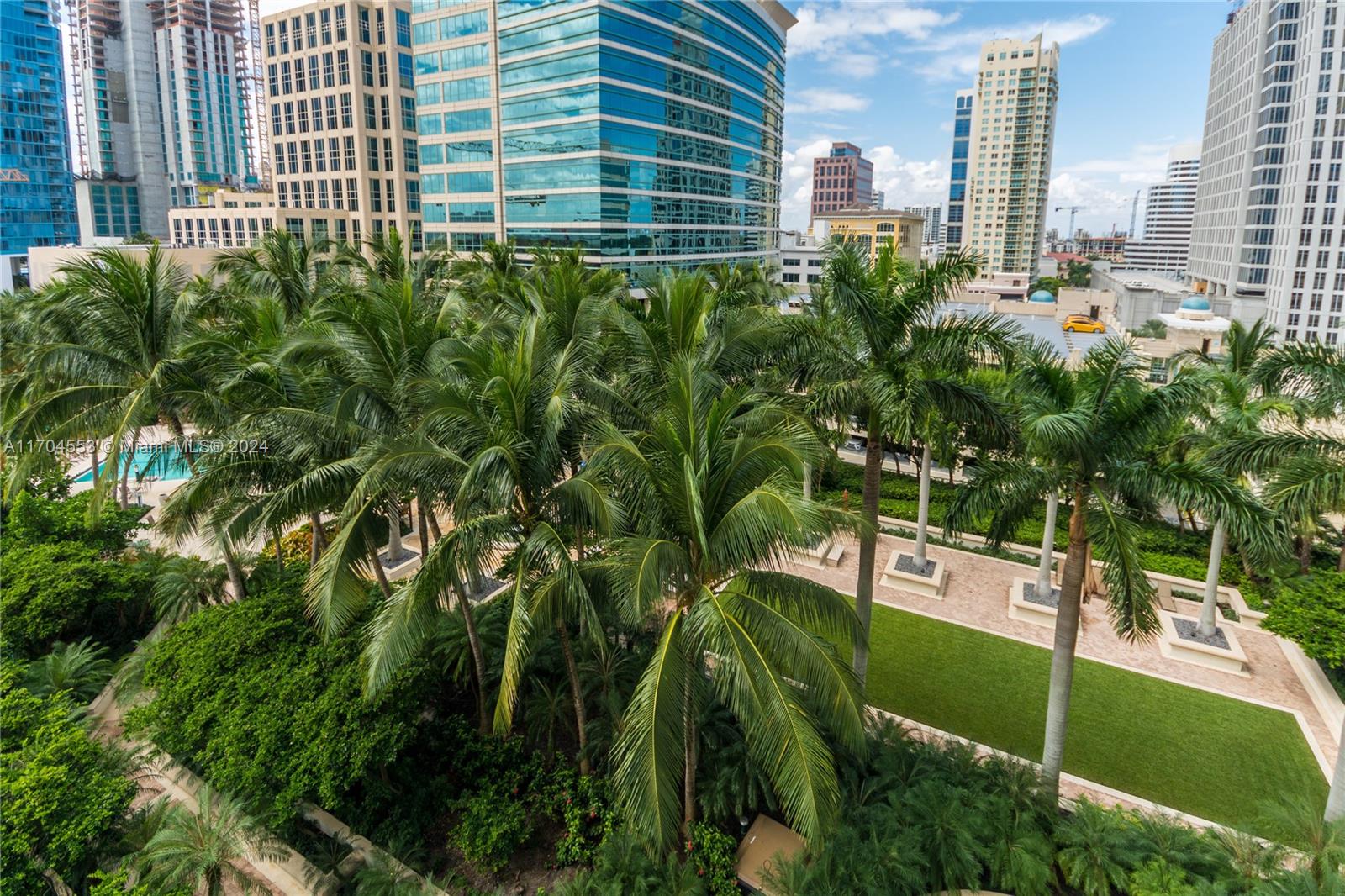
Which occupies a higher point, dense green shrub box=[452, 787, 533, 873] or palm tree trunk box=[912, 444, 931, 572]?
palm tree trunk box=[912, 444, 931, 572]

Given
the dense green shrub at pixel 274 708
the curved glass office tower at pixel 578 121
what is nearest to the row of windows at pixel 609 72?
the curved glass office tower at pixel 578 121

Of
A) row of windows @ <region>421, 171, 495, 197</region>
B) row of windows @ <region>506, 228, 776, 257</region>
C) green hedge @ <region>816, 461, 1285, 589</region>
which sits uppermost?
row of windows @ <region>421, 171, 495, 197</region>

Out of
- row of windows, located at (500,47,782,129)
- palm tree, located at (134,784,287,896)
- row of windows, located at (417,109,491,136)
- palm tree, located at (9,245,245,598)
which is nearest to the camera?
palm tree, located at (134,784,287,896)

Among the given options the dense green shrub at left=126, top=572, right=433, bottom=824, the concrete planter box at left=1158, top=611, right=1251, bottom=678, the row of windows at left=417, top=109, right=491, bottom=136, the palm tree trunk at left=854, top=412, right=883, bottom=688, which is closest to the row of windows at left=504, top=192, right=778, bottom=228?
the row of windows at left=417, top=109, right=491, bottom=136

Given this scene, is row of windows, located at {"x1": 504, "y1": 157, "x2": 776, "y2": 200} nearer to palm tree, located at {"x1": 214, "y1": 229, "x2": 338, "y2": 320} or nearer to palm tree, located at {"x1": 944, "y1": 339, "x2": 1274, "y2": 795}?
palm tree, located at {"x1": 214, "y1": 229, "x2": 338, "y2": 320}

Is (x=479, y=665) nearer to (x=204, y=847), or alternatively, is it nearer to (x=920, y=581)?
(x=204, y=847)

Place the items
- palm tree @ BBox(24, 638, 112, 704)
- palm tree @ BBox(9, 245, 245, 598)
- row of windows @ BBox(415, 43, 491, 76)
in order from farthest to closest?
1. row of windows @ BBox(415, 43, 491, 76)
2. palm tree @ BBox(9, 245, 245, 598)
3. palm tree @ BBox(24, 638, 112, 704)
